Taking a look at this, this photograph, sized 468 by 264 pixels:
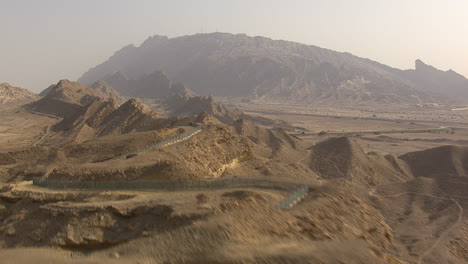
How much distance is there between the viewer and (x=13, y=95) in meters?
106

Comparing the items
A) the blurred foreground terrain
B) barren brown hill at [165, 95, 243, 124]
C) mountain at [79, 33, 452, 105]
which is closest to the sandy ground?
the blurred foreground terrain

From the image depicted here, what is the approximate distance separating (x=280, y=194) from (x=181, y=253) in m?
8.04

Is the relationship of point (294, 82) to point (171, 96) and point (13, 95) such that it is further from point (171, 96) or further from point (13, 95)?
point (13, 95)

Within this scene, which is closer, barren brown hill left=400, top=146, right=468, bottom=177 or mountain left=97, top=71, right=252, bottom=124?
barren brown hill left=400, top=146, right=468, bottom=177

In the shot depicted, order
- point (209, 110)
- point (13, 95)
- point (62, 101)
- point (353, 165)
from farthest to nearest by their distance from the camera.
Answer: point (13, 95) < point (209, 110) < point (62, 101) < point (353, 165)

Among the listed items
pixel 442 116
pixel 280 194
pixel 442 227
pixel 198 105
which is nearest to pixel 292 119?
pixel 198 105

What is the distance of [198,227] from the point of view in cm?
1283

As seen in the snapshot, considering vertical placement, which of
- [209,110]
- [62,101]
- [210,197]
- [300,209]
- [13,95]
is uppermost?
[210,197]

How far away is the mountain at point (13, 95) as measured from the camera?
326 feet

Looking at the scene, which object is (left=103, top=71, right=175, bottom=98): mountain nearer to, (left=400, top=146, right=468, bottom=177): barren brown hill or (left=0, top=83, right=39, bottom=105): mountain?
(left=0, top=83, right=39, bottom=105): mountain

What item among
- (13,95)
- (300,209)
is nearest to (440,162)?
(300,209)

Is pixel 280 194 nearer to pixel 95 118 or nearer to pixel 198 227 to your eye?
pixel 198 227

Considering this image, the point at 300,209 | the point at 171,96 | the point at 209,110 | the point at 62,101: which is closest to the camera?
the point at 300,209

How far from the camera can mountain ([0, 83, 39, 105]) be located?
99312 mm
